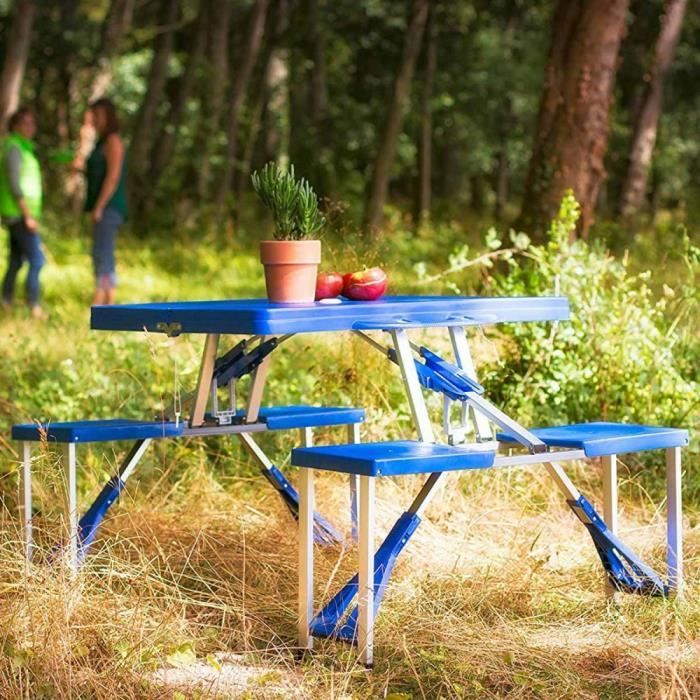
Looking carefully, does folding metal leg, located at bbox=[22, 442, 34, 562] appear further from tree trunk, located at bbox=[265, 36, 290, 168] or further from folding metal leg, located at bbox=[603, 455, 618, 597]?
tree trunk, located at bbox=[265, 36, 290, 168]

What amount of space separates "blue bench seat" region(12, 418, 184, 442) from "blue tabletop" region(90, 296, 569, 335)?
1.48ft

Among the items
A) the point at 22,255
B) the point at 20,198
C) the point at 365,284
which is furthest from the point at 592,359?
the point at 22,255

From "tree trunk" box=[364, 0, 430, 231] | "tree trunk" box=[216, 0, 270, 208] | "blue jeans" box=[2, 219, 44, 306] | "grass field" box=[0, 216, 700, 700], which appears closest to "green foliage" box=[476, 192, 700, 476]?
"grass field" box=[0, 216, 700, 700]

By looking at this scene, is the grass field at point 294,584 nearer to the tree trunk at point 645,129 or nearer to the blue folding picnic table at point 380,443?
the blue folding picnic table at point 380,443

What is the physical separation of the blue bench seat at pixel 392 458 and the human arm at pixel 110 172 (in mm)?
8505

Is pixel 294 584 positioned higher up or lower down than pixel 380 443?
lower down

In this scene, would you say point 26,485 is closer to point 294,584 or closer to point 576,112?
point 294,584

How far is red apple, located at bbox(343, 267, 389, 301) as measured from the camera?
4.91m

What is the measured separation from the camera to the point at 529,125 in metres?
35.6

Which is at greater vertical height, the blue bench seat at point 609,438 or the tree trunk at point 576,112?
the tree trunk at point 576,112

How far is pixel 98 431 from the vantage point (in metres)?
5.18

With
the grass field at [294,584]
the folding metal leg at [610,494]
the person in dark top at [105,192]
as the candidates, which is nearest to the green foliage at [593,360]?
the grass field at [294,584]

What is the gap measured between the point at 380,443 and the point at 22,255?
9237 mm

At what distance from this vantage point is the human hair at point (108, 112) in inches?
482
